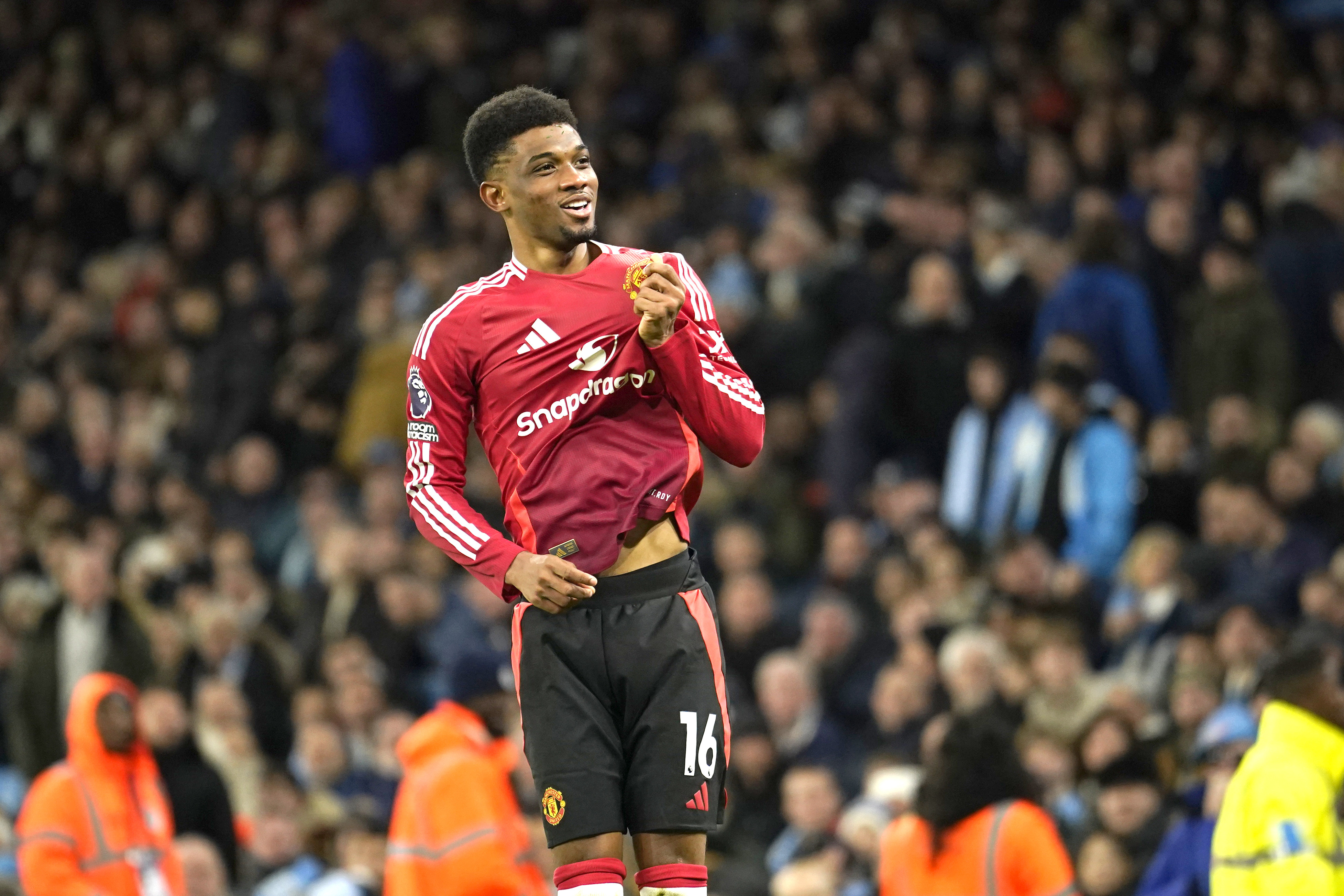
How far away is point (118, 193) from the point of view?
57.6 ft

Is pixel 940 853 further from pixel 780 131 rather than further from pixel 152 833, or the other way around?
pixel 780 131

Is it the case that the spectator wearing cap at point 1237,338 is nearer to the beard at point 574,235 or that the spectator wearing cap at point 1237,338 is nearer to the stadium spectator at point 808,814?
the stadium spectator at point 808,814

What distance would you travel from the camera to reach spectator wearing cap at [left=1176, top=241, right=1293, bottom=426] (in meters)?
11.0

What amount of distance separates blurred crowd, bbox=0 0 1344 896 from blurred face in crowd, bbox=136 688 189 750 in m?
0.04

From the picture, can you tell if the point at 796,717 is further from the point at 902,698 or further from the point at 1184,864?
the point at 1184,864

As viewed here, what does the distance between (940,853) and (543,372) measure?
266 centimetres

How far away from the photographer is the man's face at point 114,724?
28.8 feet

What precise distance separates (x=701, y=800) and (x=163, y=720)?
6567mm

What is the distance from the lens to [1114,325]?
11.5m

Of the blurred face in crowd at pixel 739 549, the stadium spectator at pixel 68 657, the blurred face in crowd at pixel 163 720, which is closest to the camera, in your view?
the blurred face in crowd at pixel 163 720

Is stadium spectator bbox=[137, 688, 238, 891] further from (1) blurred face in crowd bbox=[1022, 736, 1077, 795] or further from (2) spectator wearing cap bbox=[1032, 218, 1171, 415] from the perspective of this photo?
(2) spectator wearing cap bbox=[1032, 218, 1171, 415]

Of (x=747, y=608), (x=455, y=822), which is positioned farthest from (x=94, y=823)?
(x=747, y=608)

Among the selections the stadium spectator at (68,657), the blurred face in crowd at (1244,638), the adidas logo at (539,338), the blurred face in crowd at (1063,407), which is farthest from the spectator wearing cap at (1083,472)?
the adidas logo at (539,338)

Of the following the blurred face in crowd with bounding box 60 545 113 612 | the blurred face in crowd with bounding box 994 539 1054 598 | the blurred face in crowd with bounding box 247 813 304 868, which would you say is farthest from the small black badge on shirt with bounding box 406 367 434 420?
the blurred face in crowd with bounding box 60 545 113 612
